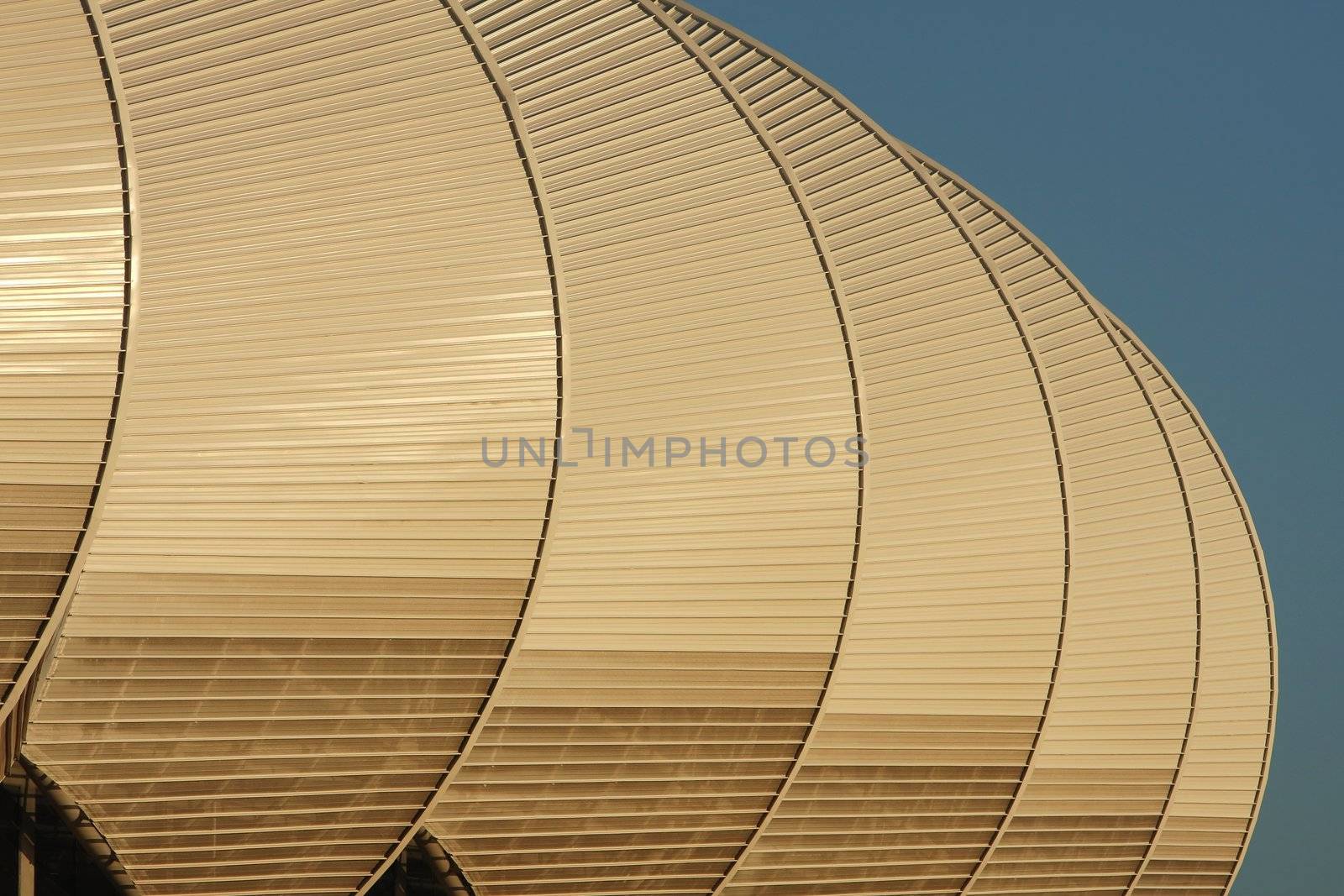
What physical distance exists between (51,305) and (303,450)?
4755 mm

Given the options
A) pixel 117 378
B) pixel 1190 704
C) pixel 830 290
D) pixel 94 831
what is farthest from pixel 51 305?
pixel 1190 704

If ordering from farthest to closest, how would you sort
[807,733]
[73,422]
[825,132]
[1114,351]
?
[1114,351]
[825,132]
[807,733]
[73,422]

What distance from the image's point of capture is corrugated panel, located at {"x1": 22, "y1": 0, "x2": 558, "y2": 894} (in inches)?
998

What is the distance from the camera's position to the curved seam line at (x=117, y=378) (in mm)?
23594

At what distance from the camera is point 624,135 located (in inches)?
1265

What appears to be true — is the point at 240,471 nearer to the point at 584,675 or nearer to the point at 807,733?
the point at 584,675

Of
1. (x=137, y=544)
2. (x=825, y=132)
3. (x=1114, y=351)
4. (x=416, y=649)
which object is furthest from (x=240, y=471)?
(x=1114, y=351)

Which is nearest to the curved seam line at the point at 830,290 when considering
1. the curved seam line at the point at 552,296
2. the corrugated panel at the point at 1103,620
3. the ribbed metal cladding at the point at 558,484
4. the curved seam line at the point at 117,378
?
the ribbed metal cladding at the point at 558,484

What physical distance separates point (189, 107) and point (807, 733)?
1632cm

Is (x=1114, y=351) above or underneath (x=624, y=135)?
underneath

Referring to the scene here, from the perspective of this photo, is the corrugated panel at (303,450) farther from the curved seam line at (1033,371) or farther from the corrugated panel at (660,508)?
the curved seam line at (1033,371)

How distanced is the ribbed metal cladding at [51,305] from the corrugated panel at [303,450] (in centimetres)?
100

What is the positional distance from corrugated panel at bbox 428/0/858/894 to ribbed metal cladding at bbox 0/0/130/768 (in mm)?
8362

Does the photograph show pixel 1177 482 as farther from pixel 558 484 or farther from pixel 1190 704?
pixel 558 484
